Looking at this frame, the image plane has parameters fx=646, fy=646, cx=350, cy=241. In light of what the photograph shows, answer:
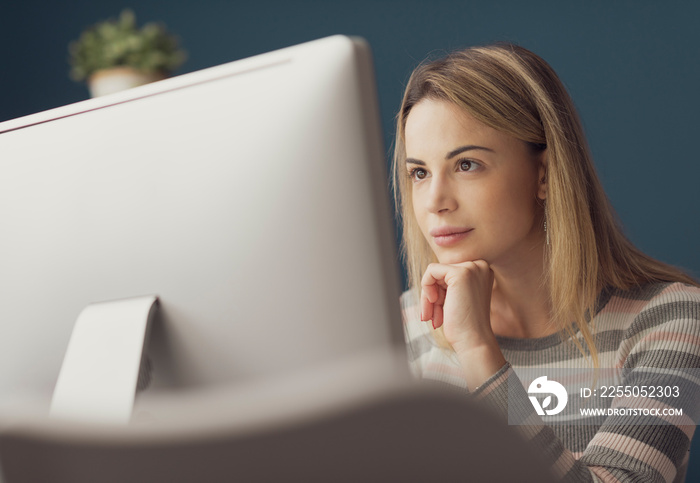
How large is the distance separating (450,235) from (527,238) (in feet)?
0.62

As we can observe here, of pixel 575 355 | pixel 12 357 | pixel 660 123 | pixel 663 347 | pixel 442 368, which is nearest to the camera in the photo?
pixel 12 357

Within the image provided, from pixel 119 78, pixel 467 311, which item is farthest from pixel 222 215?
pixel 119 78

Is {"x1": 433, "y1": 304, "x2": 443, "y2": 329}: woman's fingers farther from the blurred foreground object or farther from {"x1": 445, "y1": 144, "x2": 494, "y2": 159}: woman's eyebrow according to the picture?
the blurred foreground object

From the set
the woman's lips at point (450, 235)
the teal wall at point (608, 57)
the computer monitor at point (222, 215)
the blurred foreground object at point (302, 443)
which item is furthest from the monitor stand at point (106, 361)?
the teal wall at point (608, 57)

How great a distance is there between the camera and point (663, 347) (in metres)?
1.11

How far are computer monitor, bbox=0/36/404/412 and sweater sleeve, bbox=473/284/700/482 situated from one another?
0.39 metres

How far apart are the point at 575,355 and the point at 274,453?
105cm

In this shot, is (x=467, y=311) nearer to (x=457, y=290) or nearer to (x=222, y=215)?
(x=457, y=290)

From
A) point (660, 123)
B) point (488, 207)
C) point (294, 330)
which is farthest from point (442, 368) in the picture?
point (660, 123)

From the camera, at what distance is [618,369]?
1.21m

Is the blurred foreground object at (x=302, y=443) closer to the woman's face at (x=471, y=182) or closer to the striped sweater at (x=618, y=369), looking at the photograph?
the striped sweater at (x=618, y=369)

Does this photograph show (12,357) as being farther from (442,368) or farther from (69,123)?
(442,368)

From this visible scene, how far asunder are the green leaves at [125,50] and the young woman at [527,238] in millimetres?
1367

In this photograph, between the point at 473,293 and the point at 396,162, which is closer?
the point at 473,293
